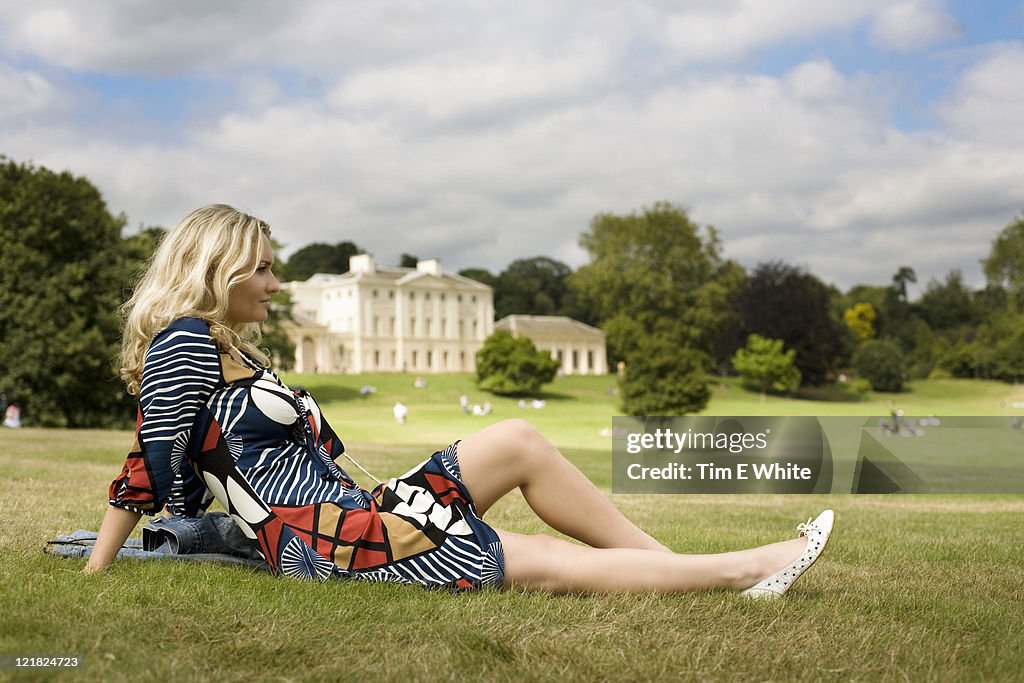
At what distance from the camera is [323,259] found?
295 feet

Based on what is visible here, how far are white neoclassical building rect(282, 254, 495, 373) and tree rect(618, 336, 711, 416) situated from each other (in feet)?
142

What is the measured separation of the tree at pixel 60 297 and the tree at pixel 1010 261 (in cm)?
4657

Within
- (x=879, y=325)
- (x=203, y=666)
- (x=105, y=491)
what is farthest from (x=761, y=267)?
(x=203, y=666)

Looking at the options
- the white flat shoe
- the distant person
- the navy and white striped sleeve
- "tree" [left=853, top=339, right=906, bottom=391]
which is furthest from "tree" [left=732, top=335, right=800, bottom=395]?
the navy and white striped sleeve

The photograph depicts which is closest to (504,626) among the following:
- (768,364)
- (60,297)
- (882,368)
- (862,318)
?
(60,297)

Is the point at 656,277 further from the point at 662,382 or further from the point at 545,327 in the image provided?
the point at 662,382

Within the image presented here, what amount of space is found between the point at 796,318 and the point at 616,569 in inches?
2082

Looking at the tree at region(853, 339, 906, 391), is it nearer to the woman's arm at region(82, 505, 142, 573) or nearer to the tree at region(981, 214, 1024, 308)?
the tree at region(981, 214, 1024, 308)

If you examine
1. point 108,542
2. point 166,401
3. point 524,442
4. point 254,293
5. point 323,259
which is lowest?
point 108,542

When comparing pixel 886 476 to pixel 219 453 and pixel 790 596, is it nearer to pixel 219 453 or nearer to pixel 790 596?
pixel 790 596

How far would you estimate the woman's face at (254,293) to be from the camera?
3.06 metres

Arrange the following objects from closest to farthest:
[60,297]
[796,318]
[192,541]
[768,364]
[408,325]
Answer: [192,541], [60,297], [768,364], [796,318], [408,325]

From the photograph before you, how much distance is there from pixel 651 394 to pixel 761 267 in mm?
33000

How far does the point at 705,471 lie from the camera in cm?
1093
